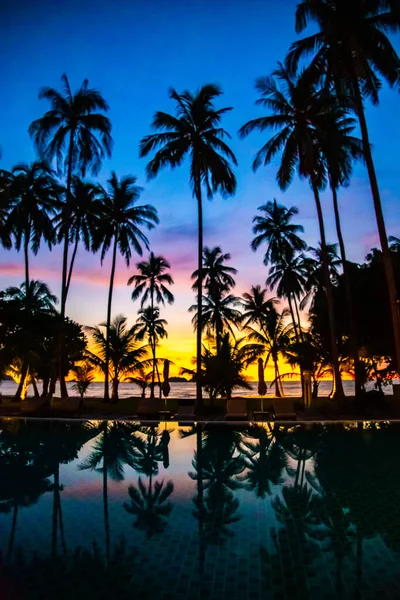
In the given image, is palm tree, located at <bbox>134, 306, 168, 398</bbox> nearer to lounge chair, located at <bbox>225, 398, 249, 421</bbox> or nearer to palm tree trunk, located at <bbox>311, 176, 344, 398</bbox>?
lounge chair, located at <bbox>225, 398, 249, 421</bbox>

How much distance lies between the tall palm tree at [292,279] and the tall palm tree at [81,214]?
13.9 m

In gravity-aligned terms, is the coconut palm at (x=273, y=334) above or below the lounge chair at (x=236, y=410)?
above

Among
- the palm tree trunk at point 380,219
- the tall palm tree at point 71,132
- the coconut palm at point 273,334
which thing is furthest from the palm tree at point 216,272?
the palm tree trunk at point 380,219

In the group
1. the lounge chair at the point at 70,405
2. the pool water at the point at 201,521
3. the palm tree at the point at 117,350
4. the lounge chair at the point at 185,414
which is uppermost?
the palm tree at the point at 117,350

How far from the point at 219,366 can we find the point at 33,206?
49.4ft

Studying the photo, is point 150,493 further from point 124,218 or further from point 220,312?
point 220,312

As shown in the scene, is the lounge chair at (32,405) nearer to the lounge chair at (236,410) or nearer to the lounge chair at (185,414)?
the lounge chair at (185,414)

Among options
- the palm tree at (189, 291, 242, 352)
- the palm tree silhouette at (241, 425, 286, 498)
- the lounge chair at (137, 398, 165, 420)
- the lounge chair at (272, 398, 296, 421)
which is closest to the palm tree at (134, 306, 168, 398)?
the palm tree at (189, 291, 242, 352)

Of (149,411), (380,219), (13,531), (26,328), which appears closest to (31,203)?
(26,328)

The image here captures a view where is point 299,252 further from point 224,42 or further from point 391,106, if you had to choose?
point 224,42

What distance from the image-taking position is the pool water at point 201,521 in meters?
4.09

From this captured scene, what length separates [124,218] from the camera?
27484 mm

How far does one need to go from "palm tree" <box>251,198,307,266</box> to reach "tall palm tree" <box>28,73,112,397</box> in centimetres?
1219

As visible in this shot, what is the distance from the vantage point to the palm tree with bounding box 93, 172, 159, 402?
27141 millimetres
